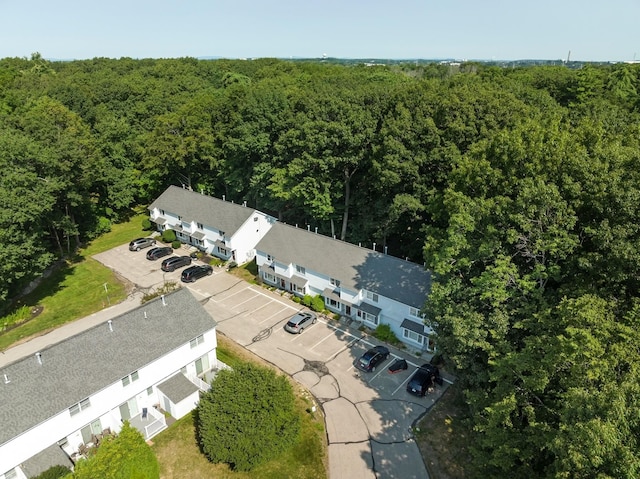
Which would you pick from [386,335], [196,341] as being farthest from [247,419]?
[386,335]

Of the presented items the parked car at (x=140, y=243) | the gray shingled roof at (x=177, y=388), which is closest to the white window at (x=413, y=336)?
the gray shingled roof at (x=177, y=388)

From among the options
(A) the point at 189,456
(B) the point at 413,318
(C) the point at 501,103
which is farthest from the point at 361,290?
(C) the point at 501,103

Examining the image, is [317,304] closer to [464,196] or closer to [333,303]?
[333,303]

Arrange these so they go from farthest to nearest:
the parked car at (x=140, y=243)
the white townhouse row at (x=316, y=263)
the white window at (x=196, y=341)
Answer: the parked car at (x=140, y=243) → the white townhouse row at (x=316, y=263) → the white window at (x=196, y=341)

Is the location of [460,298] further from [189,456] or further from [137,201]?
[137,201]

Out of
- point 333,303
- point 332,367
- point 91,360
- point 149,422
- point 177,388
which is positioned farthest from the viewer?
point 333,303

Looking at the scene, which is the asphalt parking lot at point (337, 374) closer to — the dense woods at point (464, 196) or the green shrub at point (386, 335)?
the green shrub at point (386, 335)
